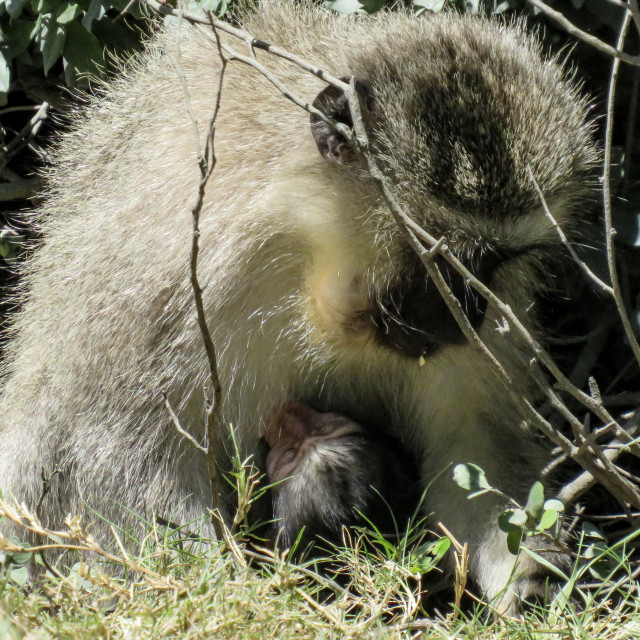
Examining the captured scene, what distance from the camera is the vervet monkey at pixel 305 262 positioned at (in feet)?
9.12

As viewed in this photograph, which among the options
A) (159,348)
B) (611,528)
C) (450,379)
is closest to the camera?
(159,348)

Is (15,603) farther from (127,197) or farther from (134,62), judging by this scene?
(134,62)

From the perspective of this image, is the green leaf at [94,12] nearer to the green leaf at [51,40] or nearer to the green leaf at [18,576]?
the green leaf at [51,40]

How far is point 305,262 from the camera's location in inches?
116

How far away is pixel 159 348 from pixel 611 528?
197cm

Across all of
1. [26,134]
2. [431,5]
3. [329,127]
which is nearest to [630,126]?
[431,5]

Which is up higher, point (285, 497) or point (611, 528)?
point (611, 528)

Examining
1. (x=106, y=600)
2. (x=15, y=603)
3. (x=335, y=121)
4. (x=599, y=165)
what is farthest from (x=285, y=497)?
(x=599, y=165)

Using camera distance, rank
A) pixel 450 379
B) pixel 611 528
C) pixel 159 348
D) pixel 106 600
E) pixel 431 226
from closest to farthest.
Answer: pixel 106 600
pixel 431 226
pixel 159 348
pixel 450 379
pixel 611 528

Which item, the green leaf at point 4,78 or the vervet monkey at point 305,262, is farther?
the green leaf at point 4,78

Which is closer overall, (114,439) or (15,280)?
(114,439)

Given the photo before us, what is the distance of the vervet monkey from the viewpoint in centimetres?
278

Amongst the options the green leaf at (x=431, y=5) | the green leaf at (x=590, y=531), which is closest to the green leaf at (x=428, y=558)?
the green leaf at (x=590, y=531)

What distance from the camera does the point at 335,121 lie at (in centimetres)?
260
